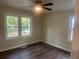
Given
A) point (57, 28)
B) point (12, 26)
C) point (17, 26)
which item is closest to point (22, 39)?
point (17, 26)

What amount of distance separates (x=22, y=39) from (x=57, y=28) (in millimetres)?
2314

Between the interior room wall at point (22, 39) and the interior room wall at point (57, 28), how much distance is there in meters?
0.54

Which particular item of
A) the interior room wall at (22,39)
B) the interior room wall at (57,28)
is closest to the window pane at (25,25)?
the interior room wall at (22,39)

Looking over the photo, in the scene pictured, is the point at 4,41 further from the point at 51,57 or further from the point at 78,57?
the point at 78,57

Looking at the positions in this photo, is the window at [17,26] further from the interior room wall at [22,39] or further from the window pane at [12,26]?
the interior room wall at [22,39]

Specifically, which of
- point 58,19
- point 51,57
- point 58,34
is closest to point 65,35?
point 58,34

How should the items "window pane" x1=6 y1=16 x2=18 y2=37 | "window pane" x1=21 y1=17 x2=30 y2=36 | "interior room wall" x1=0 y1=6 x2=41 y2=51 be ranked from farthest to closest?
"window pane" x1=21 y1=17 x2=30 y2=36 < "window pane" x1=6 y1=16 x2=18 y2=37 < "interior room wall" x1=0 y1=6 x2=41 y2=51

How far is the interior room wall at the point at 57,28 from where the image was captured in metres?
4.11

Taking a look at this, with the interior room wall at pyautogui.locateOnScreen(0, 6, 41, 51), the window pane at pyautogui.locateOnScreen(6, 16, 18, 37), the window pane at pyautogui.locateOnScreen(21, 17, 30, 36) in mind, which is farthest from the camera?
the window pane at pyautogui.locateOnScreen(21, 17, 30, 36)

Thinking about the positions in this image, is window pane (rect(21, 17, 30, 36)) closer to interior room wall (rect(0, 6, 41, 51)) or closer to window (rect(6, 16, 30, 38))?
window (rect(6, 16, 30, 38))

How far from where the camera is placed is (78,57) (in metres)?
0.47

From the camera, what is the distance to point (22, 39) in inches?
186

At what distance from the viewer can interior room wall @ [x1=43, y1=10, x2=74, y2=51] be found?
4105mm

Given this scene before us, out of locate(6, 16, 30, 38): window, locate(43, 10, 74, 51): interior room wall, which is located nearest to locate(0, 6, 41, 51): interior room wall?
locate(6, 16, 30, 38): window
